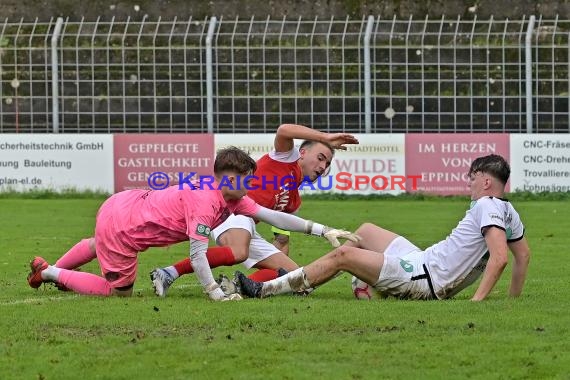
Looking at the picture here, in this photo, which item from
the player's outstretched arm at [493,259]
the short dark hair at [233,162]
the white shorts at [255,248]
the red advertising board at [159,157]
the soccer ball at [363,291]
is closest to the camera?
the player's outstretched arm at [493,259]

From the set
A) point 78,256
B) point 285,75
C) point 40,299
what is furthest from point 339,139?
point 285,75

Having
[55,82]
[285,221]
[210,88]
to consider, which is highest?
[55,82]

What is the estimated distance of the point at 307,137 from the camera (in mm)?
10656

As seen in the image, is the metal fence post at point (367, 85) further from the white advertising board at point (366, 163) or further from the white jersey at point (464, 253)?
the white jersey at point (464, 253)

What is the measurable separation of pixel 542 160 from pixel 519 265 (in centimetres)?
1691

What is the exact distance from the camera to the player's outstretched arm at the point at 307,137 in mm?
10609

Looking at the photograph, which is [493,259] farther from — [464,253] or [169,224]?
[169,224]

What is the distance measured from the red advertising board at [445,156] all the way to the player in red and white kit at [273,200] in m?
15.0

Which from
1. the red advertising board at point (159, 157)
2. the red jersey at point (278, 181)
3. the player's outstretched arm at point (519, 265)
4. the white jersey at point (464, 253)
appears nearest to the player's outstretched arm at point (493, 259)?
the white jersey at point (464, 253)

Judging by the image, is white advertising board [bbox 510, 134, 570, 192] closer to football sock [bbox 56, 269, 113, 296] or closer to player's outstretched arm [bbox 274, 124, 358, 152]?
player's outstretched arm [bbox 274, 124, 358, 152]

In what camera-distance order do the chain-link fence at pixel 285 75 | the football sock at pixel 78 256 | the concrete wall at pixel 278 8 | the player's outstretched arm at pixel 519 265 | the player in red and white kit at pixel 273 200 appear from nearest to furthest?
the player's outstretched arm at pixel 519 265 → the player in red and white kit at pixel 273 200 → the football sock at pixel 78 256 → the chain-link fence at pixel 285 75 → the concrete wall at pixel 278 8

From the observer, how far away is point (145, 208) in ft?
34.9

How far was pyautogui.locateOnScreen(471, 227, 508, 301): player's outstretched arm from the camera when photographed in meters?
9.91

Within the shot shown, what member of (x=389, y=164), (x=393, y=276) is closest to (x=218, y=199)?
(x=393, y=276)
